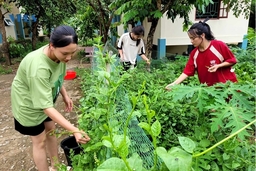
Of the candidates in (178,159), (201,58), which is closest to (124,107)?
(178,159)

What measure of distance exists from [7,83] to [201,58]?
6.22 meters

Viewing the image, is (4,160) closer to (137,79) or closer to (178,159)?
(137,79)

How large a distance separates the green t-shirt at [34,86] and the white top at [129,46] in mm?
2446

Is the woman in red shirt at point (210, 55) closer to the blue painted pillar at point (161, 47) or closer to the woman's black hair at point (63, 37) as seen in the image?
the woman's black hair at point (63, 37)

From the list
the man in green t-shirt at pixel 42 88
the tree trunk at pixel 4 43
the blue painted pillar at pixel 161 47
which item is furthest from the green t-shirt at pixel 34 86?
the tree trunk at pixel 4 43

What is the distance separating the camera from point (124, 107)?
1.77 meters

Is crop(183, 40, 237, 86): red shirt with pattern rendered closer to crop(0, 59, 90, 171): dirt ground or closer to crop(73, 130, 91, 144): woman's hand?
crop(73, 130, 91, 144): woman's hand

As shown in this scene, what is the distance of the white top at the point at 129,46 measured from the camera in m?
4.27

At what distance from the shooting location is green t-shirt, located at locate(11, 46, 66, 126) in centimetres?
150

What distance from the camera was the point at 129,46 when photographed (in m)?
4.30

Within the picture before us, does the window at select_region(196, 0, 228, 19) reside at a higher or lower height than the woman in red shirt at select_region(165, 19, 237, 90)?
higher

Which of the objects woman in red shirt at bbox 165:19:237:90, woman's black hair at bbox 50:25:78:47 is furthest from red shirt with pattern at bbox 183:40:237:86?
woman's black hair at bbox 50:25:78:47

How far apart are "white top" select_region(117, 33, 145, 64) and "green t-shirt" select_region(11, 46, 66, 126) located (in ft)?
8.02

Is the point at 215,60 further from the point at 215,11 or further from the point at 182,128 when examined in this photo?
the point at 215,11
